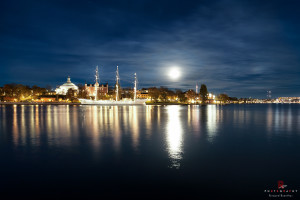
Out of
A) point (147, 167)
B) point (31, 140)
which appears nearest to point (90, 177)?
point (147, 167)

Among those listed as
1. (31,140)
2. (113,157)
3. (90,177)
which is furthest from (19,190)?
(31,140)

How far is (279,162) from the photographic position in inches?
542

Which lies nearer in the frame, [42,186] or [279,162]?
[42,186]

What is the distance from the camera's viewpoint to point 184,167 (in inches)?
486

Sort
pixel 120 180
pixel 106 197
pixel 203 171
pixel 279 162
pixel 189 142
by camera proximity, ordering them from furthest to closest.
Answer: pixel 189 142, pixel 279 162, pixel 203 171, pixel 120 180, pixel 106 197

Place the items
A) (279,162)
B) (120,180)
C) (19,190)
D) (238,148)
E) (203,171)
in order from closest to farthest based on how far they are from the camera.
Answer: (19,190) < (120,180) < (203,171) < (279,162) < (238,148)

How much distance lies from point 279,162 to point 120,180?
A: 31.9 feet

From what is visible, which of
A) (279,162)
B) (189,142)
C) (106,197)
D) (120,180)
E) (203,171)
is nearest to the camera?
(106,197)

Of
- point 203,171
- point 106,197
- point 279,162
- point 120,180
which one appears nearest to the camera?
point 106,197

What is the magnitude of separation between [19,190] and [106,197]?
371 cm

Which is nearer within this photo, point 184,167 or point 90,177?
point 90,177

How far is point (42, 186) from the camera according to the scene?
9.80 meters

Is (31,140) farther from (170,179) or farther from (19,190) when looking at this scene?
(170,179)

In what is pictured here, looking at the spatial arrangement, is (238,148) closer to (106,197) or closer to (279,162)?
(279,162)
